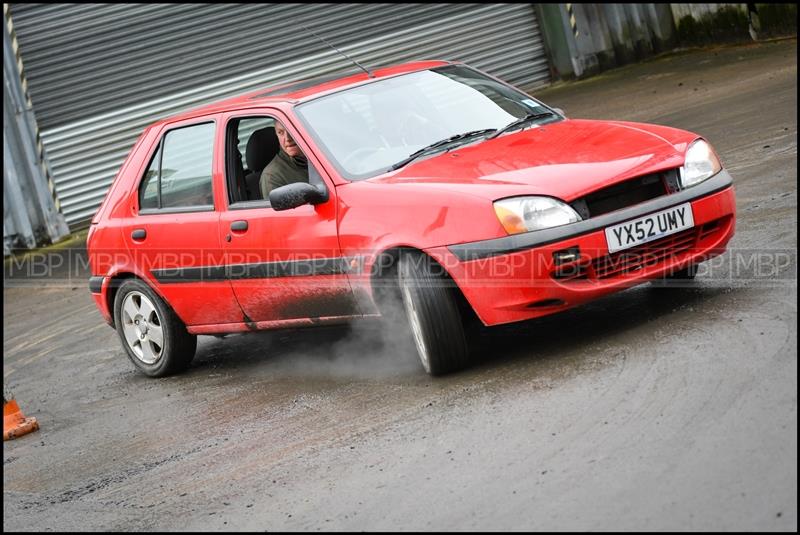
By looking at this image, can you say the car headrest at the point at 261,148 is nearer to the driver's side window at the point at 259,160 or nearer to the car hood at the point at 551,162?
the driver's side window at the point at 259,160

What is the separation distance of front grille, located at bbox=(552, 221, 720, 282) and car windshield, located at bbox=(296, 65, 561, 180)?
1.23m

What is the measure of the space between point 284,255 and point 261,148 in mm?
943

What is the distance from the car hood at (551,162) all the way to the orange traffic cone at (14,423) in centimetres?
270

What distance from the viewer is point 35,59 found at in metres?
16.4

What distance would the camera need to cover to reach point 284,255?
659 centimetres

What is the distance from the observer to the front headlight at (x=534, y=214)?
5.51 meters

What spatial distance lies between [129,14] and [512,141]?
11.7 m

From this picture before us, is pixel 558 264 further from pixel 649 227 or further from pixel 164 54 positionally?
pixel 164 54

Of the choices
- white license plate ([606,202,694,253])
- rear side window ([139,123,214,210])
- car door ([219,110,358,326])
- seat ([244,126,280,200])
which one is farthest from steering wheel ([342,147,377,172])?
white license plate ([606,202,694,253])

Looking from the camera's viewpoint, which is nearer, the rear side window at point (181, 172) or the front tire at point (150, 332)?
the rear side window at point (181, 172)

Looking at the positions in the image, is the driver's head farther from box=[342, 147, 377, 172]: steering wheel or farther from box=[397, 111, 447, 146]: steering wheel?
box=[397, 111, 447, 146]: steering wheel

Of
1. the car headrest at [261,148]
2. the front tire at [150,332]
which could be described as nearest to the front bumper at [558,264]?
the car headrest at [261,148]

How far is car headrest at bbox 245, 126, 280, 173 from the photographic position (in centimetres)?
716

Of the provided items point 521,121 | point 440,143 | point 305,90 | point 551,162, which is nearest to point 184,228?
point 305,90
